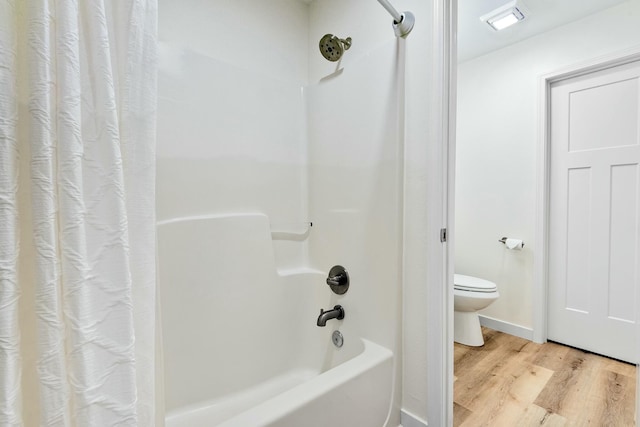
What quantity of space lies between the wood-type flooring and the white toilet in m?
0.07

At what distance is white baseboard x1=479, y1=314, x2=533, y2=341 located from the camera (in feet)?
7.22

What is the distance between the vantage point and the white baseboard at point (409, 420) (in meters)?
1.24

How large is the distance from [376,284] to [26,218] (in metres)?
1.18

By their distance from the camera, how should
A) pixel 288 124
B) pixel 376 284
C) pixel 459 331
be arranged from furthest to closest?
pixel 459 331 < pixel 288 124 < pixel 376 284

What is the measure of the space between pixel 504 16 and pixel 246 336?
7.95 feet

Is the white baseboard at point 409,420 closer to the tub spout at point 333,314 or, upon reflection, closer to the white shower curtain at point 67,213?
the tub spout at point 333,314

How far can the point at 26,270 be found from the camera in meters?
0.47

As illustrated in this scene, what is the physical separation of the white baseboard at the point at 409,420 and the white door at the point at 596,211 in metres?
1.56

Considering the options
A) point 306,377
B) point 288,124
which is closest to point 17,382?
point 306,377

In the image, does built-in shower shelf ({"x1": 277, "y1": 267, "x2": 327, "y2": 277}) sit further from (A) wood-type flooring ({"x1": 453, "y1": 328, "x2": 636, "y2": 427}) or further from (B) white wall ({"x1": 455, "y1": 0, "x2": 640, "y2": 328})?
(B) white wall ({"x1": 455, "y1": 0, "x2": 640, "y2": 328})

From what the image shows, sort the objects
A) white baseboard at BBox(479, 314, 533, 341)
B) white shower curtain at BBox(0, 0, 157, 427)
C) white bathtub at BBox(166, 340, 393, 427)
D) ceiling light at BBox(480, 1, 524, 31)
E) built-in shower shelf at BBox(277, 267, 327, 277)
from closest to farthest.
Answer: white shower curtain at BBox(0, 0, 157, 427)
white bathtub at BBox(166, 340, 393, 427)
built-in shower shelf at BBox(277, 267, 327, 277)
ceiling light at BBox(480, 1, 524, 31)
white baseboard at BBox(479, 314, 533, 341)

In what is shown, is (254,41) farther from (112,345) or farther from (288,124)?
(112,345)

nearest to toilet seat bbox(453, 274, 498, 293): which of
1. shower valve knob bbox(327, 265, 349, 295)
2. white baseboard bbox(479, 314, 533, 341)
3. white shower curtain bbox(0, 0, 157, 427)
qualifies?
white baseboard bbox(479, 314, 533, 341)

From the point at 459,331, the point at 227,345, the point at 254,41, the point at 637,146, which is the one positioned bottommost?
the point at 459,331
